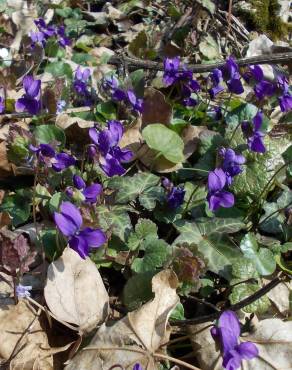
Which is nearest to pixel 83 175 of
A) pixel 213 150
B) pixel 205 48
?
pixel 213 150

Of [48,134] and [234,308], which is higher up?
[48,134]

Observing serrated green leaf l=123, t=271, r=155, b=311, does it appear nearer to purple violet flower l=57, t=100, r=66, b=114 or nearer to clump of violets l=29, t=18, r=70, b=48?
purple violet flower l=57, t=100, r=66, b=114

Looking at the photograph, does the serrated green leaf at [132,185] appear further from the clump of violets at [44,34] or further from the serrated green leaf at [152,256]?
the clump of violets at [44,34]

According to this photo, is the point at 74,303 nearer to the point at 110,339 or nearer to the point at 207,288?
the point at 110,339

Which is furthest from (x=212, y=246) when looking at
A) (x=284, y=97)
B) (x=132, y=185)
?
(x=284, y=97)

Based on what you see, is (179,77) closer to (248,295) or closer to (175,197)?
(175,197)

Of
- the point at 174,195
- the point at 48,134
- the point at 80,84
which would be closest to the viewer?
the point at 174,195
